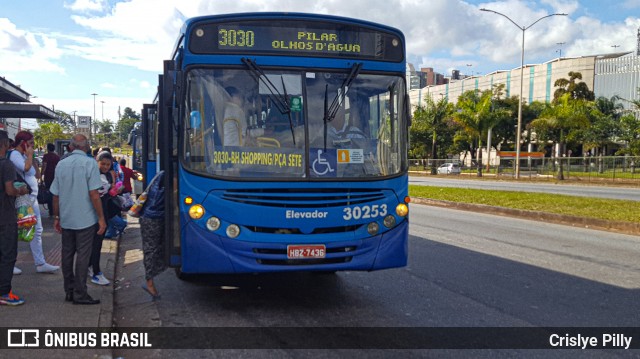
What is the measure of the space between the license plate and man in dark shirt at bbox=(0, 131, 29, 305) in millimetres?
2842

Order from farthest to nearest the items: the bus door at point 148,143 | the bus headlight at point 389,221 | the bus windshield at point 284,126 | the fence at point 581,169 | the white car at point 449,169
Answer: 1. the white car at point 449,169
2. the fence at point 581,169
3. the bus door at point 148,143
4. the bus headlight at point 389,221
5. the bus windshield at point 284,126

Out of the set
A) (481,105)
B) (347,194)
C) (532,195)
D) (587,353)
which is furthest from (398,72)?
(481,105)

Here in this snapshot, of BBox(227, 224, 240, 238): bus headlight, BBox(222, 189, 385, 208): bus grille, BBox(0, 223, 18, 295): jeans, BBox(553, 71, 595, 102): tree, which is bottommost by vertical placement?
BBox(0, 223, 18, 295): jeans

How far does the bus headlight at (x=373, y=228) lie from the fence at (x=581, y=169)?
3222cm

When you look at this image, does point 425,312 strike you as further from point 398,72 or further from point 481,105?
point 481,105

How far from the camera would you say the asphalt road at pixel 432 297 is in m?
6.02

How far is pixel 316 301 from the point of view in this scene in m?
7.01

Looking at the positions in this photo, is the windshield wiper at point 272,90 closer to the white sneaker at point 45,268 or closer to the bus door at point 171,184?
the bus door at point 171,184

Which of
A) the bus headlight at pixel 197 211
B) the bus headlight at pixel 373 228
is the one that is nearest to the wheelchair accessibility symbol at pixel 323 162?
the bus headlight at pixel 373 228

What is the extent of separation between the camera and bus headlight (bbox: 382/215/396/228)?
21.3 feet

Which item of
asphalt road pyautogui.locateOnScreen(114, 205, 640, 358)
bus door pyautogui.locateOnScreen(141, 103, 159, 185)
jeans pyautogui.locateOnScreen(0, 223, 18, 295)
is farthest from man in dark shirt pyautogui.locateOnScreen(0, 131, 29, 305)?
bus door pyautogui.locateOnScreen(141, 103, 159, 185)

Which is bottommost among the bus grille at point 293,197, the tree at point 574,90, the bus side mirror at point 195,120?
the bus grille at point 293,197

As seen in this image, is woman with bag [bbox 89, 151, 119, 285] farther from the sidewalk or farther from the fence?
the fence

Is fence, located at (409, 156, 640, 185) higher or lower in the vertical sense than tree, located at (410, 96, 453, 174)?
lower
